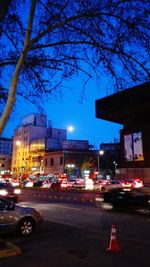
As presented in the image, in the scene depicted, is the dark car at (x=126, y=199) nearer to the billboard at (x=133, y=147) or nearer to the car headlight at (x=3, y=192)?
the car headlight at (x=3, y=192)

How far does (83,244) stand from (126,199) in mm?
8882

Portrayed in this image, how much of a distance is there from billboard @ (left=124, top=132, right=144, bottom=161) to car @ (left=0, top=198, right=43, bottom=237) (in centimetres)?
5251

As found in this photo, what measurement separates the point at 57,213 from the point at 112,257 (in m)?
10.1

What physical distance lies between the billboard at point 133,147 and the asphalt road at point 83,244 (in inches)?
1885

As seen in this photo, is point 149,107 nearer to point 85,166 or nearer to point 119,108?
point 119,108

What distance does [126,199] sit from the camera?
62.2 ft

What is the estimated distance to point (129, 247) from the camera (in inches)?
390

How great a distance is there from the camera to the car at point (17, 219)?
37.6 feet

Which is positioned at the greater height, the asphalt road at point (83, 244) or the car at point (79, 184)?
the car at point (79, 184)

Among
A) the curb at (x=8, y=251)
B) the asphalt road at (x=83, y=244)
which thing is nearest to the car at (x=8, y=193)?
the asphalt road at (x=83, y=244)

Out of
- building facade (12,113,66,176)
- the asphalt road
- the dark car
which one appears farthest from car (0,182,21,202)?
building facade (12,113,66,176)

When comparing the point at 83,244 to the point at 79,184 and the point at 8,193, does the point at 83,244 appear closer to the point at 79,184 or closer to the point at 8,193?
the point at 8,193

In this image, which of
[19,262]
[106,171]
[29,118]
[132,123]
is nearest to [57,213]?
[19,262]

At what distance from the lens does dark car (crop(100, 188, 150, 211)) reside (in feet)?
59.9
